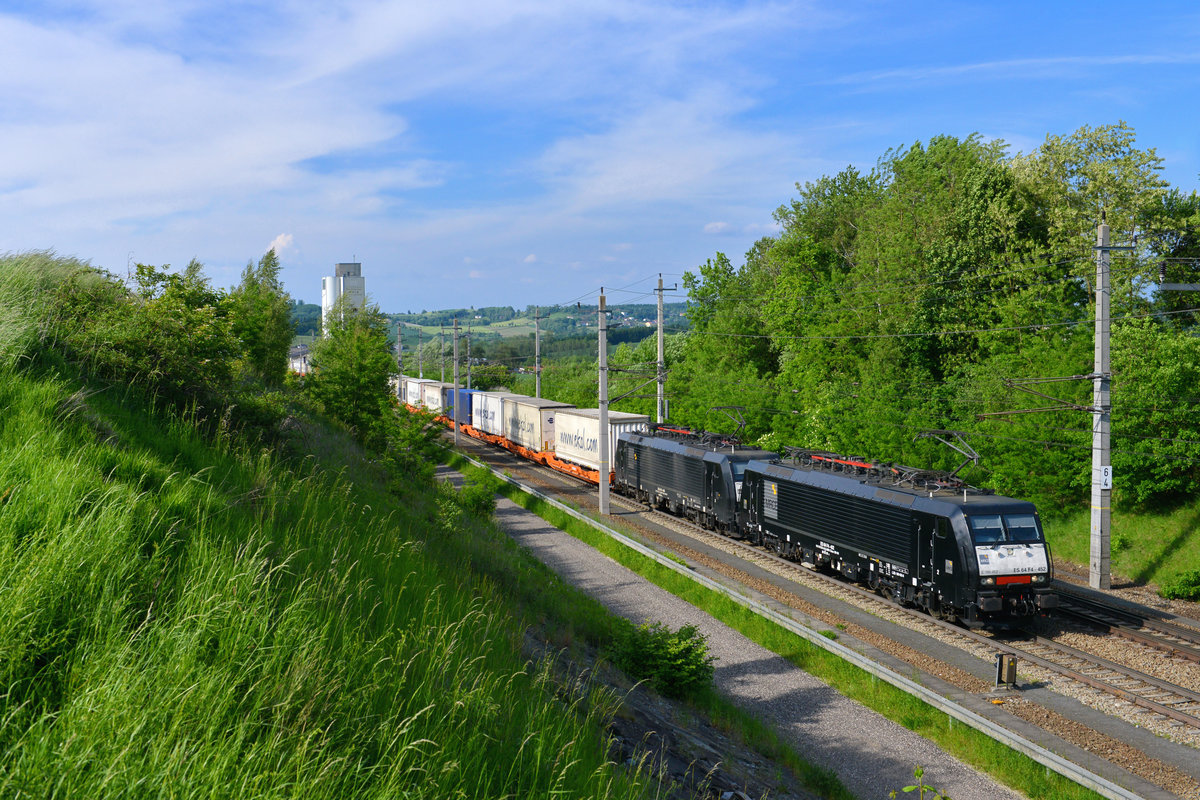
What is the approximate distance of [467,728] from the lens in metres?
4.94

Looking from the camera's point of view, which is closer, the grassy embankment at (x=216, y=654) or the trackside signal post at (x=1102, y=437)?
the grassy embankment at (x=216, y=654)

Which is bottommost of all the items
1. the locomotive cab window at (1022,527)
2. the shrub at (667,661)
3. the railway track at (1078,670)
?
the railway track at (1078,670)

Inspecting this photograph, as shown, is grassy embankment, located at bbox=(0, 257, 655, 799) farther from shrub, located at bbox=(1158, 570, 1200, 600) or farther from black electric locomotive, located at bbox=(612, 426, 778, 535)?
shrub, located at bbox=(1158, 570, 1200, 600)

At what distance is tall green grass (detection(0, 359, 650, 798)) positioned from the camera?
11.6 feet

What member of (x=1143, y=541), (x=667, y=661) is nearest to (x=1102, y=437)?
(x=1143, y=541)

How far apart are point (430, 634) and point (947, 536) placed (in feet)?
46.9

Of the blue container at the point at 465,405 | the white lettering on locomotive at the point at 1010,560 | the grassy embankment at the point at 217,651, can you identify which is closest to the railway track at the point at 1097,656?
the white lettering on locomotive at the point at 1010,560

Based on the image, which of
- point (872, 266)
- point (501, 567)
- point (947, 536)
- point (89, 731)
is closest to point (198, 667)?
point (89, 731)

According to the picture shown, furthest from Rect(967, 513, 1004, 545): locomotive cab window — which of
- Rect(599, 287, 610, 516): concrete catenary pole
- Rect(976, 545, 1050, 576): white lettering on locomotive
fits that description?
Rect(599, 287, 610, 516): concrete catenary pole

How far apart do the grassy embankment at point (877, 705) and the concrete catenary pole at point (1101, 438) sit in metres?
10.6

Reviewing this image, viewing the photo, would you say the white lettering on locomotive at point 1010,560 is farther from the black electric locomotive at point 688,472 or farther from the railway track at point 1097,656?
the black electric locomotive at point 688,472

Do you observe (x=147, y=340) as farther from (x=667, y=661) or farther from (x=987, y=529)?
(x=987, y=529)

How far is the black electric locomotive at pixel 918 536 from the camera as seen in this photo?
16719 mm

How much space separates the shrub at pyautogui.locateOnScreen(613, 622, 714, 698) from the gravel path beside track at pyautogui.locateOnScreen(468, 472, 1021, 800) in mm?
1146
